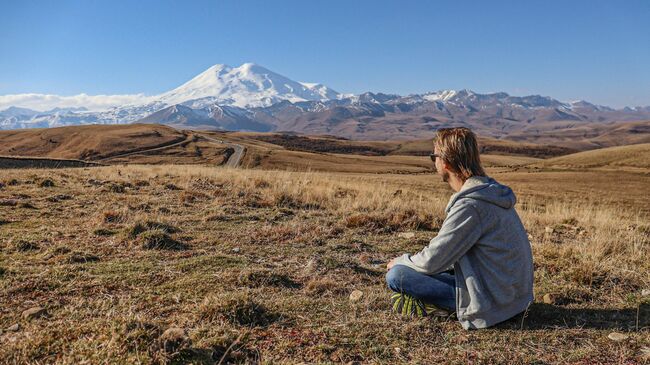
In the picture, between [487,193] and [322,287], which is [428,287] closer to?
[487,193]

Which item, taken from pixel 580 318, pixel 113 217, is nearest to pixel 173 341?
pixel 580 318

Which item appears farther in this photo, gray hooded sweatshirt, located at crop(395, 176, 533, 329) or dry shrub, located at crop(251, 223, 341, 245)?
dry shrub, located at crop(251, 223, 341, 245)

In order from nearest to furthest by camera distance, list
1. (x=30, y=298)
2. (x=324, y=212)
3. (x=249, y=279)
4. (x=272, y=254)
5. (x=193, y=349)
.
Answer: (x=193, y=349) → (x=30, y=298) → (x=249, y=279) → (x=272, y=254) → (x=324, y=212)

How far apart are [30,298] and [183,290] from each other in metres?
1.67

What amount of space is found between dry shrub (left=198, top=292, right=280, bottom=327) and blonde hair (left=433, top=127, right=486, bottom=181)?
93.6 inches

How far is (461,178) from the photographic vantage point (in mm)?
4227

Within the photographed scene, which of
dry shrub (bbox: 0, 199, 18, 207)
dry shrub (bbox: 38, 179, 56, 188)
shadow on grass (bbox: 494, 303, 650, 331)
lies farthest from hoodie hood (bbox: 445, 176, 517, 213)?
dry shrub (bbox: 38, 179, 56, 188)

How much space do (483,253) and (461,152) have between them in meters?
0.99

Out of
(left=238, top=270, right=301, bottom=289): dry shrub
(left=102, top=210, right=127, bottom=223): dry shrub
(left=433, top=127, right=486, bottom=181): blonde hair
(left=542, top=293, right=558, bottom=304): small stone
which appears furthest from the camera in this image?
(left=102, top=210, right=127, bottom=223): dry shrub

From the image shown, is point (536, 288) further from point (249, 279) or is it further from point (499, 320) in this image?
point (249, 279)

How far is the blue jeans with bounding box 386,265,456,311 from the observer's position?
4.45m

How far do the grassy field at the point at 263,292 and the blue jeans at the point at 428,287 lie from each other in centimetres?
21

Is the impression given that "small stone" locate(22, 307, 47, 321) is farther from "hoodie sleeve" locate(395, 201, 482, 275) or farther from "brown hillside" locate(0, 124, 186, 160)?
"brown hillside" locate(0, 124, 186, 160)

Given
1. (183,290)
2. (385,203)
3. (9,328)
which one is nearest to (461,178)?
(183,290)
